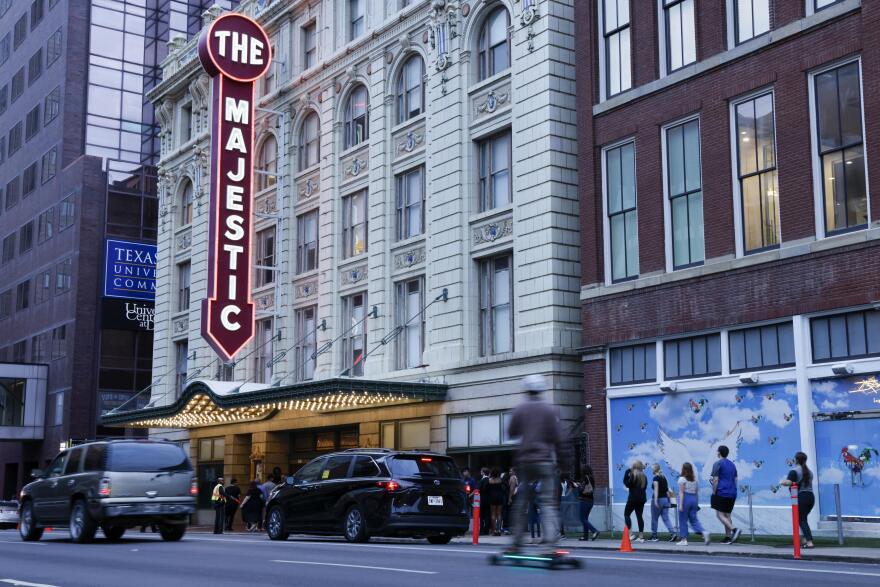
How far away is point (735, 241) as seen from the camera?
24.6m

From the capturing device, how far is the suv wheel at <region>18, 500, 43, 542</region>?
22.6 m

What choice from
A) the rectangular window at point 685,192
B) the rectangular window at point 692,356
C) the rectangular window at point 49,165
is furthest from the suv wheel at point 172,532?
the rectangular window at point 49,165

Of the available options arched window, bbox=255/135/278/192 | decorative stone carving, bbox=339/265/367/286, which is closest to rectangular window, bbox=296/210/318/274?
decorative stone carving, bbox=339/265/367/286

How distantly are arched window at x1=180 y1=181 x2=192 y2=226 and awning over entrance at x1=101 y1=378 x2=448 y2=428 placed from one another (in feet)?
29.7

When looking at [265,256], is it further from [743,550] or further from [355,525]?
[743,550]

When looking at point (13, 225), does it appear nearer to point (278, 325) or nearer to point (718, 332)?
point (278, 325)

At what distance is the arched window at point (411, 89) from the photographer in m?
35.1

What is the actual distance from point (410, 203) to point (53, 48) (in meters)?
39.5

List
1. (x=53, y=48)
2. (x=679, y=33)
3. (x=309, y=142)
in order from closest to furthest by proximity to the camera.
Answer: (x=679, y=33)
(x=309, y=142)
(x=53, y=48)

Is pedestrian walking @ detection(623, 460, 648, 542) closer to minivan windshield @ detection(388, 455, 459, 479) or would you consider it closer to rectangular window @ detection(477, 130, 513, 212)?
minivan windshield @ detection(388, 455, 459, 479)

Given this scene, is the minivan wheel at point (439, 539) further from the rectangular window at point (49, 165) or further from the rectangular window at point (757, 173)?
the rectangular window at point (49, 165)

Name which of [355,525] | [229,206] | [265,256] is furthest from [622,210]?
[265,256]

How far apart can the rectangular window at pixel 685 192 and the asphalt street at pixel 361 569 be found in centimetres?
974

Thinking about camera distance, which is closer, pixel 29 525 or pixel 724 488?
pixel 724 488
